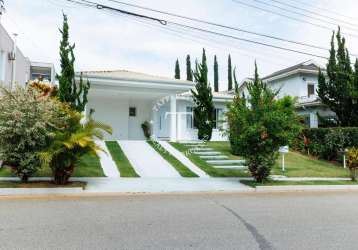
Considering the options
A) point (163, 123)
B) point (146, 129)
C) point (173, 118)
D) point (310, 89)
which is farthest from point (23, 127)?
A: point (310, 89)

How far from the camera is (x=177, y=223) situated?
6.65 metres

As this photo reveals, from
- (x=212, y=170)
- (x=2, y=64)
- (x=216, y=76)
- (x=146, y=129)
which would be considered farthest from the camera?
(x=216, y=76)

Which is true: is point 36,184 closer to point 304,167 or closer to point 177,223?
point 177,223

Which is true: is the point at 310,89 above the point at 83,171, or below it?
above

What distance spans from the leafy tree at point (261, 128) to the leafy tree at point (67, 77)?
8.52 metres

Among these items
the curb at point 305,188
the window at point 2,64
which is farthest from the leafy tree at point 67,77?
the curb at point 305,188

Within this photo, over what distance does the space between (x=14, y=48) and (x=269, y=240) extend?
66.1 ft

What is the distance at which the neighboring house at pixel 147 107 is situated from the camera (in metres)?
19.5

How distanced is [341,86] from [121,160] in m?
13.2

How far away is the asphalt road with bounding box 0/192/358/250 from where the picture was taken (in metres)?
5.36

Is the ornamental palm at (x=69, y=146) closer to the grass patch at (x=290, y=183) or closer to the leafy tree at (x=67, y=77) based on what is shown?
the grass patch at (x=290, y=183)

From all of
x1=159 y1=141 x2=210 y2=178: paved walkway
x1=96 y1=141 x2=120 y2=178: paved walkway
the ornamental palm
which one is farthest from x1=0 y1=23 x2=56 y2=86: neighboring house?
x1=159 y1=141 x2=210 y2=178: paved walkway

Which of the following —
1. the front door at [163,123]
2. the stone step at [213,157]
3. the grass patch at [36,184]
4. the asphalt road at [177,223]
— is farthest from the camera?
the front door at [163,123]

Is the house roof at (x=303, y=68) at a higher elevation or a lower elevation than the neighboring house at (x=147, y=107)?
higher
